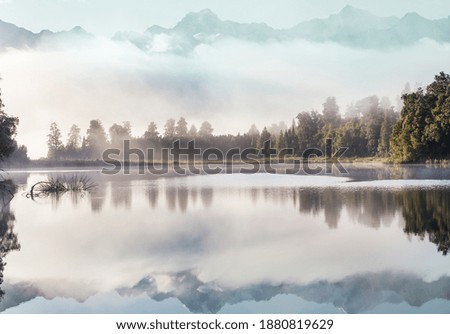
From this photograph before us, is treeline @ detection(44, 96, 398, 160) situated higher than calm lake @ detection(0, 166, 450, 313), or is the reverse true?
treeline @ detection(44, 96, 398, 160)

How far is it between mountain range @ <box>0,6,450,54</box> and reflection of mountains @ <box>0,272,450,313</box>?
2813 centimetres

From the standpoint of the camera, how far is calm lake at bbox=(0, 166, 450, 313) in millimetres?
7848

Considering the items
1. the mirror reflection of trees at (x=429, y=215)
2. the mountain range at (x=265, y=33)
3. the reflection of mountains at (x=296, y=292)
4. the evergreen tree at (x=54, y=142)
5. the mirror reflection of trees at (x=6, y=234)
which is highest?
the mountain range at (x=265, y=33)

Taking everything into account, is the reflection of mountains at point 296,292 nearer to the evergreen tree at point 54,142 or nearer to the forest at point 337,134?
the forest at point 337,134

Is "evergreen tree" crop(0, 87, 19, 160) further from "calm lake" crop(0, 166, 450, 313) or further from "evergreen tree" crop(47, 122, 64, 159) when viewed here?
"evergreen tree" crop(47, 122, 64, 159)

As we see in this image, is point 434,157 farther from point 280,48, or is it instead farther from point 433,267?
point 433,267

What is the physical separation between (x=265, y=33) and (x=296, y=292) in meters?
37.0

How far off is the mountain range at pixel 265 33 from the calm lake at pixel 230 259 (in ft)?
73.5

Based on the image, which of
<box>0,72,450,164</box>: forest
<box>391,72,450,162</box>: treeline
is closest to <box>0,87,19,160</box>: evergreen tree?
<box>0,72,450,164</box>: forest

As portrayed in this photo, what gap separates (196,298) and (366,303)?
2.47 meters

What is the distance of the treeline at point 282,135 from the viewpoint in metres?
58.8

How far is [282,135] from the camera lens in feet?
230

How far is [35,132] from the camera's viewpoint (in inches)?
1980

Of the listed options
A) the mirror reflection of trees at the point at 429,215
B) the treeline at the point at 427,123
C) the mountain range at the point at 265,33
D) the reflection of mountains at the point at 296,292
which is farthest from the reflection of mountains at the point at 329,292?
the treeline at the point at 427,123
